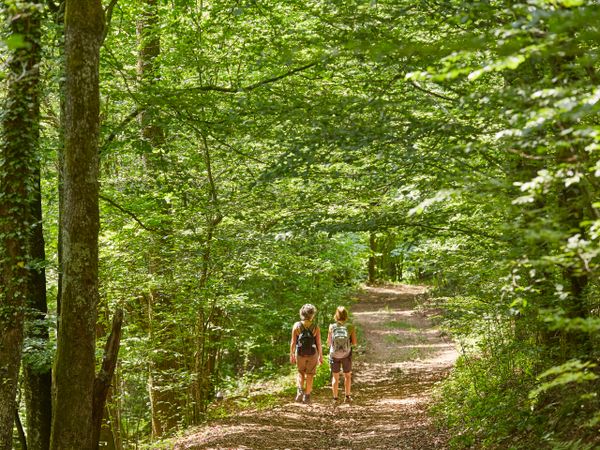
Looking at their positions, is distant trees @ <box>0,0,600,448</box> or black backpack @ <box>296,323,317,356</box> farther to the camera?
black backpack @ <box>296,323,317,356</box>

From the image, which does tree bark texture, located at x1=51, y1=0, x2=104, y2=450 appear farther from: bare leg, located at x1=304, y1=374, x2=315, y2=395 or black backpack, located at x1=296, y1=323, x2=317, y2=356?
bare leg, located at x1=304, y1=374, x2=315, y2=395

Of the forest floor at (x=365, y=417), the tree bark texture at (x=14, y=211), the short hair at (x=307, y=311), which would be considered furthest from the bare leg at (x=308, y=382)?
the tree bark texture at (x=14, y=211)

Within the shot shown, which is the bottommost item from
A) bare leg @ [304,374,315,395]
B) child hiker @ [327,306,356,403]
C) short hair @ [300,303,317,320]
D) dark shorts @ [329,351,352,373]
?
bare leg @ [304,374,315,395]

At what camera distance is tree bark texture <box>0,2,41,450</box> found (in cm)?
848

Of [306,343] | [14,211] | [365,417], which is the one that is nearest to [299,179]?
[306,343]

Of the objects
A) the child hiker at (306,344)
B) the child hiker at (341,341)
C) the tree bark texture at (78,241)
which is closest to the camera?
the tree bark texture at (78,241)

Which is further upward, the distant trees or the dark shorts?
the distant trees

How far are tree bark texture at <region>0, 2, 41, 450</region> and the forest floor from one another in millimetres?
2545

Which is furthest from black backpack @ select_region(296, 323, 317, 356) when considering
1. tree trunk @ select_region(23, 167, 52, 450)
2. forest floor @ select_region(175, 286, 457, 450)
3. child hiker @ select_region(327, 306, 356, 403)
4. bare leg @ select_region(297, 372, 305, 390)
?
tree trunk @ select_region(23, 167, 52, 450)

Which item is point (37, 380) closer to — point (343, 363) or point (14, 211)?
point (14, 211)

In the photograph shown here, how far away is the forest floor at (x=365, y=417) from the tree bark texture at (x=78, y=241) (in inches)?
102

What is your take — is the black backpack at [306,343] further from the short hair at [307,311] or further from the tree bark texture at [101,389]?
the tree bark texture at [101,389]

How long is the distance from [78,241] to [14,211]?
249 centimetres

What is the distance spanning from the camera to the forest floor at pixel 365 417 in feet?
30.3
